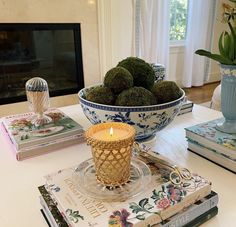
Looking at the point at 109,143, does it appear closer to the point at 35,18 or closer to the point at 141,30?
the point at 35,18

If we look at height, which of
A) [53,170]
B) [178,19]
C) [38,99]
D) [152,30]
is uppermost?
[178,19]

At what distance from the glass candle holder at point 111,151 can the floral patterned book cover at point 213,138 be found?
0.25 m

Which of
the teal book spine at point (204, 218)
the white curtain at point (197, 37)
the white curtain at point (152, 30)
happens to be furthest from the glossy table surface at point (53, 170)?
the white curtain at point (197, 37)

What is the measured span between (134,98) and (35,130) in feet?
1.01

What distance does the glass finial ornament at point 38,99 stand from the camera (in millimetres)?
774

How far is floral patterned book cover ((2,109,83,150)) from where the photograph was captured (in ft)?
2.26

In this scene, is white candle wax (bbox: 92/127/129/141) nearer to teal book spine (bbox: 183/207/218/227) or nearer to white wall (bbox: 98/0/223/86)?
teal book spine (bbox: 183/207/218/227)

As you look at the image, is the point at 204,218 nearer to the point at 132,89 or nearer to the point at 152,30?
the point at 132,89

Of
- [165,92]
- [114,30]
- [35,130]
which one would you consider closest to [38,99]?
[35,130]

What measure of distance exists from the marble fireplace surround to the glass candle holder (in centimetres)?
198

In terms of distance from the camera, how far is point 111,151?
1.44 ft

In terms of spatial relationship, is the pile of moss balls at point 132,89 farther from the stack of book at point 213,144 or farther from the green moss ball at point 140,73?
the stack of book at point 213,144

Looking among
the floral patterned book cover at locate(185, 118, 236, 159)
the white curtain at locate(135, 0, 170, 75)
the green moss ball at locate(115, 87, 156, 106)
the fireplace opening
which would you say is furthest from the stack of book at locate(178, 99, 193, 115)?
the white curtain at locate(135, 0, 170, 75)

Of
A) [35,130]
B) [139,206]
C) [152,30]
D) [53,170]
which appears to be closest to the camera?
[139,206]
